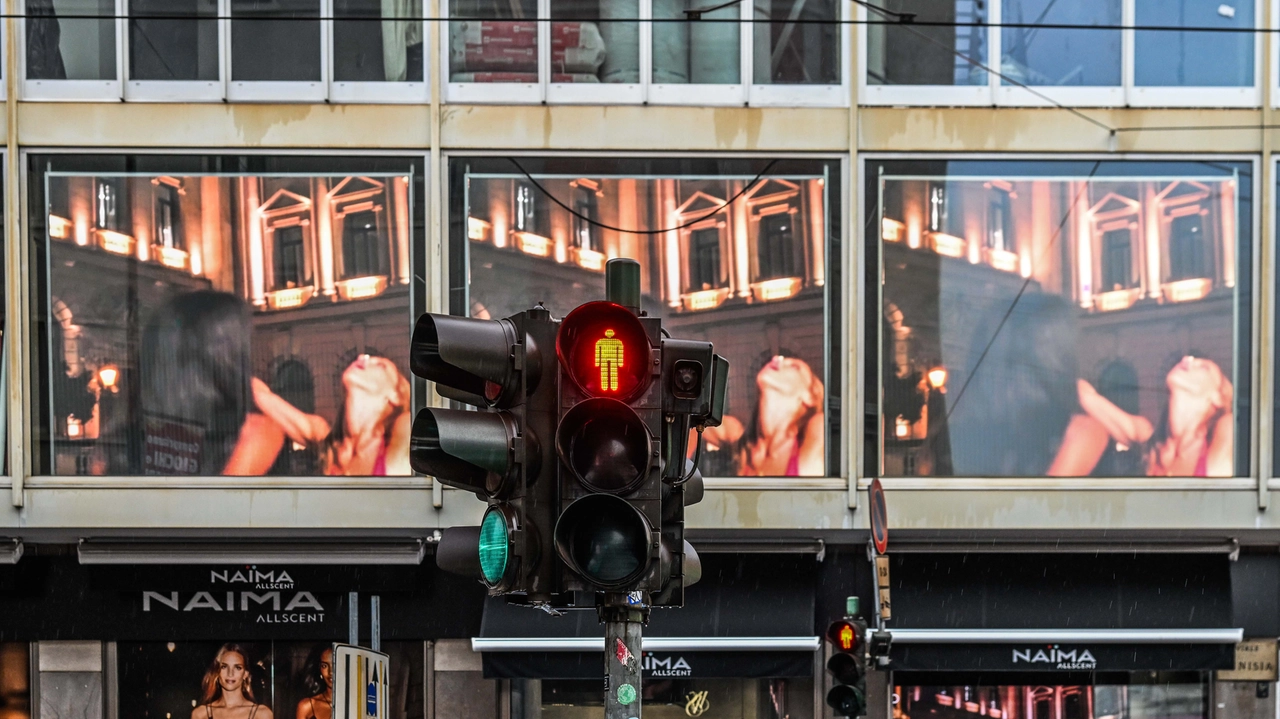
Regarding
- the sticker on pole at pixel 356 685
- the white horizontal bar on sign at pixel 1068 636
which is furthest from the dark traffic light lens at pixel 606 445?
the white horizontal bar on sign at pixel 1068 636

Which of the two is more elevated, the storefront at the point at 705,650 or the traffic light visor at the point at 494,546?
the traffic light visor at the point at 494,546

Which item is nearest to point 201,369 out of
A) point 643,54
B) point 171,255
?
point 171,255

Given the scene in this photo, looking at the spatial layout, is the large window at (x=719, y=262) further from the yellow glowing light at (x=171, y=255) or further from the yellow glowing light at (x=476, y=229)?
the yellow glowing light at (x=171, y=255)

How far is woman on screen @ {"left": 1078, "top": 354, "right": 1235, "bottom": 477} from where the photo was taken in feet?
46.3

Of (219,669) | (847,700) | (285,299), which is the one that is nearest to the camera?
(847,700)

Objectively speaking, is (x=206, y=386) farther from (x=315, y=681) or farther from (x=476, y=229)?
(x=315, y=681)

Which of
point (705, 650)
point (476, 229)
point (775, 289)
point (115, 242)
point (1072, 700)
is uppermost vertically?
point (476, 229)

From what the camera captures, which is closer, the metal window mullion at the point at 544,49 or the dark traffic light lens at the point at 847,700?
the dark traffic light lens at the point at 847,700

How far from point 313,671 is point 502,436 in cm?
1084

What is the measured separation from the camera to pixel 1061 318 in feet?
46.6

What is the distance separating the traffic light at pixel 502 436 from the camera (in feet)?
14.9

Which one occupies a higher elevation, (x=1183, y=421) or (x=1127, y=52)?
(x=1127, y=52)

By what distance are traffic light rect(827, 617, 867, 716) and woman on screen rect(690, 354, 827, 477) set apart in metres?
3.35

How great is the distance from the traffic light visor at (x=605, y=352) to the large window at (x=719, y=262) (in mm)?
9387
